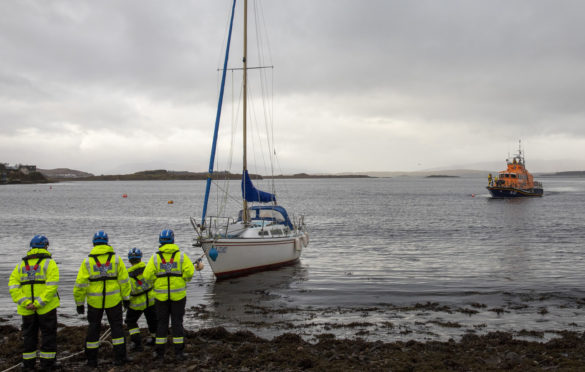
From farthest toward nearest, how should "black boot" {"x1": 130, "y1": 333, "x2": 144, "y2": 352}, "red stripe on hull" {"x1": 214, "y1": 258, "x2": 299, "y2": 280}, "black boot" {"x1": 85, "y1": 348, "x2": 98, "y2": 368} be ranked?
"red stripe on hull" {"x1": 214, "y1": 258, "x2": 299, "y2": 280}
"black boot" {"x1": 130, "y1": 333, "x2": 144, "y2": 352}
"black boot" {"x1": 85, "y1": 348, "x2": 98, "y2": 368}

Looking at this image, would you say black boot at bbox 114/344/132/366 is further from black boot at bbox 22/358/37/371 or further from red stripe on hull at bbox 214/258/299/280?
red stripe on hull at bbox 214/258/299/280

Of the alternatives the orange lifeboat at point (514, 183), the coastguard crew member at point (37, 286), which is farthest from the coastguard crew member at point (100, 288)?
the orange lifeboat at point (514, 183)

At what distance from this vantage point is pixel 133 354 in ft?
29.1

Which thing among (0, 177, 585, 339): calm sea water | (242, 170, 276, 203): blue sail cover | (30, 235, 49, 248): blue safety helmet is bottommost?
(0, 177, 585, 339): calm sea water

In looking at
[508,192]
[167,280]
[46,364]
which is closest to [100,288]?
[167,280]

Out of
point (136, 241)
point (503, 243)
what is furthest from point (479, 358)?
point (136, 241)

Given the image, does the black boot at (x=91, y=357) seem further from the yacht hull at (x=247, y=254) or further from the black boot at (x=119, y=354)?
the yacht hull at (x=247, y=254)

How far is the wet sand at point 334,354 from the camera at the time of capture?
8.37 m

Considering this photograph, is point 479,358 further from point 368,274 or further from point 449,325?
point 368,274

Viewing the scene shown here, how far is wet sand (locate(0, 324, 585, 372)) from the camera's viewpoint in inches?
329

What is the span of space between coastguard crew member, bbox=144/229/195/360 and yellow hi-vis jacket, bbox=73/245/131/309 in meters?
0.57

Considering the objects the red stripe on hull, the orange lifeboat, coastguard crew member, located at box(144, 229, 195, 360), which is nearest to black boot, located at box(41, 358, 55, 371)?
coastguard crew member, located at box(144, 229, 195, 360)

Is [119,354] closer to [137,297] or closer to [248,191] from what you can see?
[137,297]

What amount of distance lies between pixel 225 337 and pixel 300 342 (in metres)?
1.65
